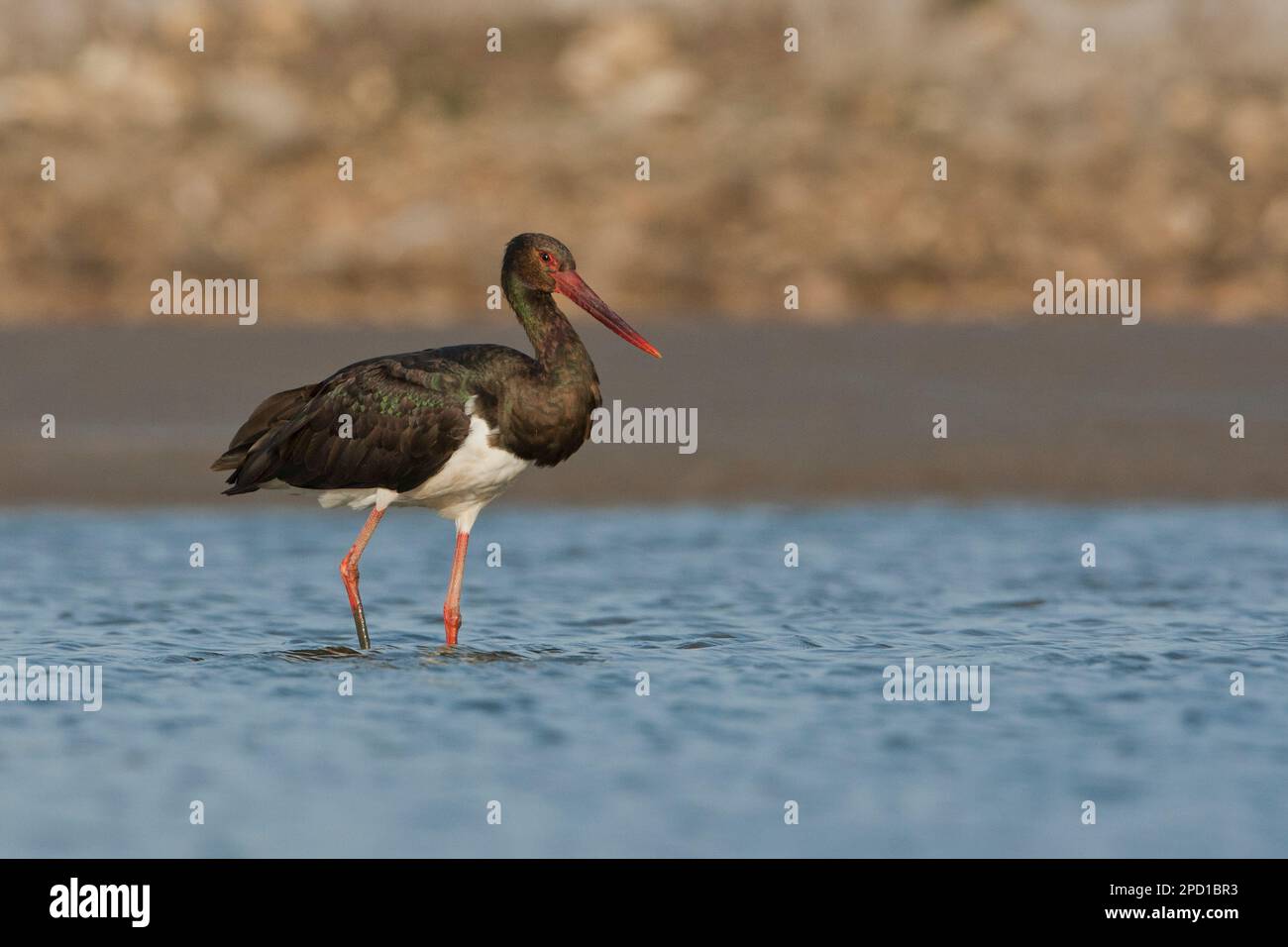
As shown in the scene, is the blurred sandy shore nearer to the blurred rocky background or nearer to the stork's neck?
the blurred rocky background

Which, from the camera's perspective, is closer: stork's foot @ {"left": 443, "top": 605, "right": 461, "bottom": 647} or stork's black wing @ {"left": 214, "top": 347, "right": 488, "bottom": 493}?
stork's black wing @ {"left": 214, "top": 347, "right": 488, "bottom": 493}

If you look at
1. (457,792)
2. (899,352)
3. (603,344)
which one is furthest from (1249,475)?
(457,792)

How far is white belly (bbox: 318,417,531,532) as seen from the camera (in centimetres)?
971

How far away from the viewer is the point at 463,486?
9938 mm

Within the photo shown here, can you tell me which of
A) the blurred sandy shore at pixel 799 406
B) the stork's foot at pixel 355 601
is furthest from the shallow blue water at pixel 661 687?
the blurred sandy shore at pixel 799 406

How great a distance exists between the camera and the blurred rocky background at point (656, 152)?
70.5ft

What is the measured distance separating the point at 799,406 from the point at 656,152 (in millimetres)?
7576

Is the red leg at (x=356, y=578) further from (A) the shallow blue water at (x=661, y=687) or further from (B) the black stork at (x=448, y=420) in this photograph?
(A) the shallow blue water at (x=661, y=687)

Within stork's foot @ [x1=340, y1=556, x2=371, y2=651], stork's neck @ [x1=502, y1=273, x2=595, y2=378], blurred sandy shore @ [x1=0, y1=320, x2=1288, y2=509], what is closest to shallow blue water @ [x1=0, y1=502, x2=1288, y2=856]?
stork's foot @ [x1=340, y1=556, x2=371, y2=651]

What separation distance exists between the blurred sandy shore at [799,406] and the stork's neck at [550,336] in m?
4.52

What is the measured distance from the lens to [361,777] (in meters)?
7.77

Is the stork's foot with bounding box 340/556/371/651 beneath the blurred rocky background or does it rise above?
beneath
